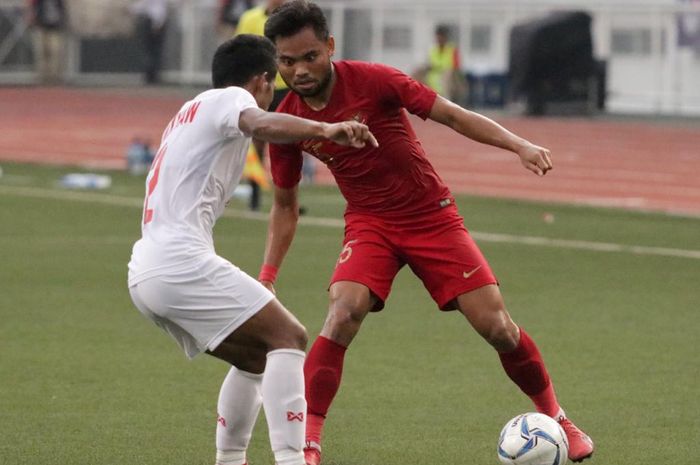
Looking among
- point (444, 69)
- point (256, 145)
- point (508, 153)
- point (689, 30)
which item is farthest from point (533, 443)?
point (689, 30)

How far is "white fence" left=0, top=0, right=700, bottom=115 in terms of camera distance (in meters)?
36.0

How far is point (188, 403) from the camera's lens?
8.65 m

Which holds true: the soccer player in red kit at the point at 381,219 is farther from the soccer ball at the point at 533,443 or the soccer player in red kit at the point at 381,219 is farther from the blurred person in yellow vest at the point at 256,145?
the blurred person in yellow vest at the point at 256,145

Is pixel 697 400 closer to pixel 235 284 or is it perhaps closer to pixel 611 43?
pixel 235 284

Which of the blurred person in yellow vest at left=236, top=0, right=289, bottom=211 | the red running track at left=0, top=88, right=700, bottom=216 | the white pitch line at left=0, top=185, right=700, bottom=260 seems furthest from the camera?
the red running track at left=0, top=88, right=700, bottom=216

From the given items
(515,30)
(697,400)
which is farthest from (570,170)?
(697,400)

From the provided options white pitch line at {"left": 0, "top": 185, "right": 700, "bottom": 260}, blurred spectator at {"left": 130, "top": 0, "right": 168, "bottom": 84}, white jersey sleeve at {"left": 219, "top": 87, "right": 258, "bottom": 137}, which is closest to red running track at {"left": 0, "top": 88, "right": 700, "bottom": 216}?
blurred spectator at {"left": 130, "top": 0, "right": 168, "bottom": 84}

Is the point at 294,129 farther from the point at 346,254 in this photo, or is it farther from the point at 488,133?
the point at 346,254

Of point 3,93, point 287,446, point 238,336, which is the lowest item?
point 3,93

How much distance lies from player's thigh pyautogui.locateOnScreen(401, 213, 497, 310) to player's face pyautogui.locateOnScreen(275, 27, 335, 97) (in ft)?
2.79

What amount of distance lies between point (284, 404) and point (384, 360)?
3469mm

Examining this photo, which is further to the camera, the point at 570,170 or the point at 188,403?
the point at 570,170

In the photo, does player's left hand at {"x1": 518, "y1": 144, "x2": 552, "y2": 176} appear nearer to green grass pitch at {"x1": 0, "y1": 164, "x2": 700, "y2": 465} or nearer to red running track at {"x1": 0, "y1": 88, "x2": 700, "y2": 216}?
green grass pitch at {"x1": 0, "y1": 164, "x2": 700, "y2": 465}

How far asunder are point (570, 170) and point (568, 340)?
14.2 m
